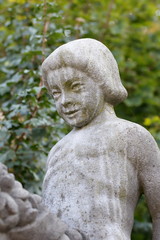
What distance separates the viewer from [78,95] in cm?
251

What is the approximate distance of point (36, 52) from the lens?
12.7 feet

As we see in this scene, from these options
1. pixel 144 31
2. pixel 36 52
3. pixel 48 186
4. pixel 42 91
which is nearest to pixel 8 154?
pixel 42 91

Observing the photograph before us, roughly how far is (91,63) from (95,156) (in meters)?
0.41

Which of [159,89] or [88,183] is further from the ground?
[88,183]

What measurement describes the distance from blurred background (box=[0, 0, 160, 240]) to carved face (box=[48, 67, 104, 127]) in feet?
3.62

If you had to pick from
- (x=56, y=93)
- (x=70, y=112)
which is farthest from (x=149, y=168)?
(x=56, y=93)

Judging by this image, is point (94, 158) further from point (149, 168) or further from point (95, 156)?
point (149, 168)

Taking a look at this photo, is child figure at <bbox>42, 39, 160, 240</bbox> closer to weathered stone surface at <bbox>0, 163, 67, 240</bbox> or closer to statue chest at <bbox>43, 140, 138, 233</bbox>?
statue chest at <bbox>43, 140, 138, 233</bbox>

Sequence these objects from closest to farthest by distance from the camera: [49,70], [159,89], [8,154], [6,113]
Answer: [49,70], [8,154], [6,113], [159,89]

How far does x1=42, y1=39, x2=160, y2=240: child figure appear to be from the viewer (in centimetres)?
235

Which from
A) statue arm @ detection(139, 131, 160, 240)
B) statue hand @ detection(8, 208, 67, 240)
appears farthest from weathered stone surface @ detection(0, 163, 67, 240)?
statue arm @ detection(139, 131, 160, 240)

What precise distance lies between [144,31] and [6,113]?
9.56 feet

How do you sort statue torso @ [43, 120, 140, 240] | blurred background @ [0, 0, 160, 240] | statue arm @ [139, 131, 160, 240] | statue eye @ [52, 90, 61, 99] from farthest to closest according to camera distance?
blurred background @ [0, 0, 160, 240]
statue eye @ [52, 90, 61, 99]
statue arm @ [139, 131, 160, 240]
statue torso @ [43, 120, 140, 240]

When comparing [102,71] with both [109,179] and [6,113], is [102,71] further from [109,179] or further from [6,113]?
[6,113]
